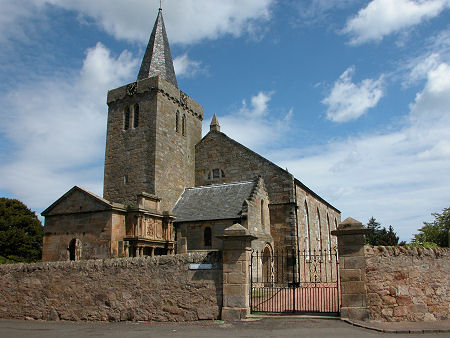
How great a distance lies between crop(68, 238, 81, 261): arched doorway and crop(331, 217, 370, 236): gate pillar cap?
47.4 ft

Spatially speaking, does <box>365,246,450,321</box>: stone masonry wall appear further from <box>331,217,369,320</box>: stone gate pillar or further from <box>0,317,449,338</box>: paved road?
<box>0,317,449,338</box>: paved road

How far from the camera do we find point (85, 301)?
1175 centimetres

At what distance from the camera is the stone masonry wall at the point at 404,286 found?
10.1m

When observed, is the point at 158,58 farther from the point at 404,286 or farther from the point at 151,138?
the point at 404,286

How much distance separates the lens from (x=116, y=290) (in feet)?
37.4

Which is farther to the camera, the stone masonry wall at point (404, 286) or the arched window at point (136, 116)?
the arched window at point (136, 116)

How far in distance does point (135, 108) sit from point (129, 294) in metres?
19.0

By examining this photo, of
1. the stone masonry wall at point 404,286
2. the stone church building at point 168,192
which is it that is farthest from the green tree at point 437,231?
the stone masonry wall at point 404,286

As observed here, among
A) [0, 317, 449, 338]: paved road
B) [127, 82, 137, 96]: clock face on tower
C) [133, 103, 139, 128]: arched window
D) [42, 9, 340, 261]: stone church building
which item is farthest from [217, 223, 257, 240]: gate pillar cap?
[127, 82, 137, 96]: clock face on tower

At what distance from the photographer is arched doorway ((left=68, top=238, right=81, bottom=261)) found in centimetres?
1991

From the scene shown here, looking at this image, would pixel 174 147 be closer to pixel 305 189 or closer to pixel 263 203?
pixel 263 203

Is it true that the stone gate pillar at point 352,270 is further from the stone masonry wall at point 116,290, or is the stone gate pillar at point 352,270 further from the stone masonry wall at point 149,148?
the stone masonry wall at point 149,148

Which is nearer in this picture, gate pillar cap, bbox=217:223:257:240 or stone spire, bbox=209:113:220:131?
gate pillar cap, bbox=217:223:257:240

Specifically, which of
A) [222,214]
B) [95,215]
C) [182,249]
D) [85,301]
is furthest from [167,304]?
[222,214]
